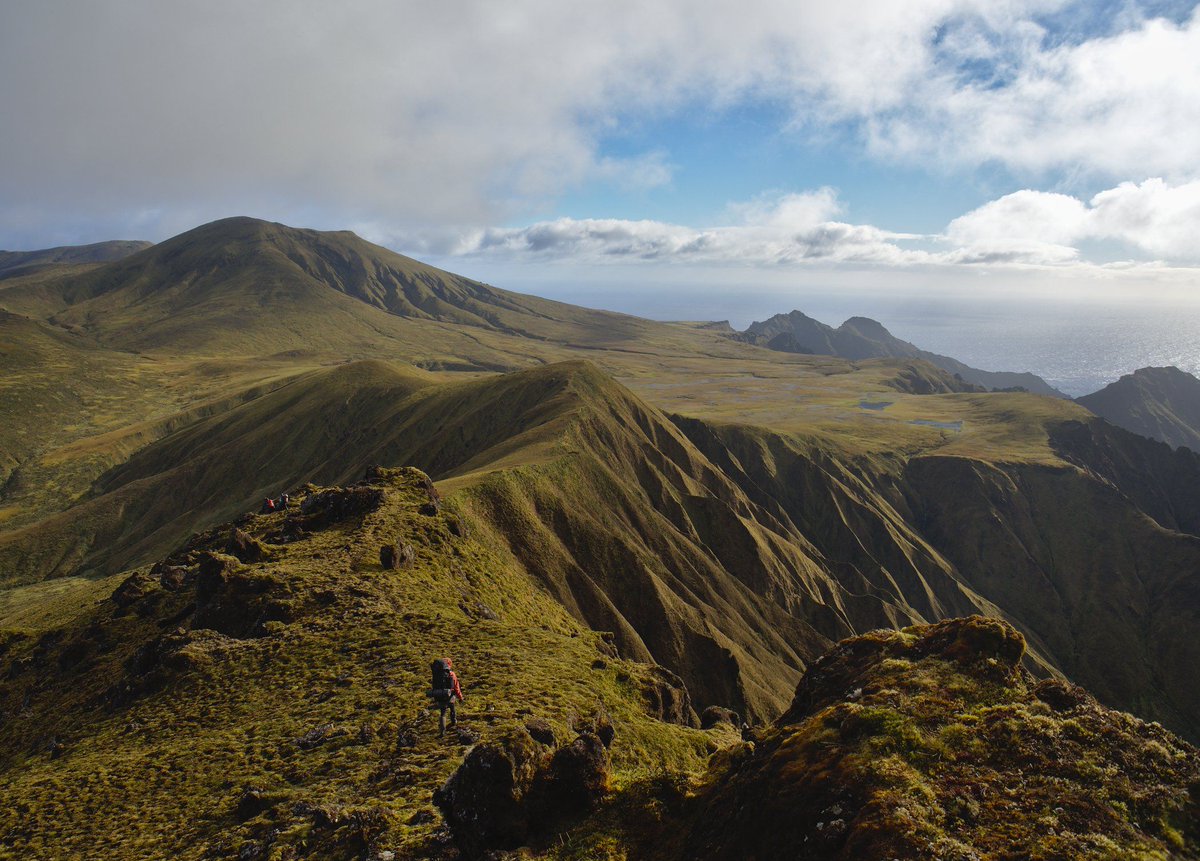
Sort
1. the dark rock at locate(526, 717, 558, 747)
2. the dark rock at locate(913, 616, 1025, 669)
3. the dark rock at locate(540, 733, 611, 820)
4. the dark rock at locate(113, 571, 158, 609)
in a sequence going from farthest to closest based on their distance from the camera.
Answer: the dark rock at locate(113, 571, 158, 609)
the dark rock at locate(913, 616, 1025, 669)
the dark rock at locate(526, 717, 558, 747)
the dark rock at locate(540, 733, 611, 820)

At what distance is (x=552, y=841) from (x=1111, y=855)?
14353 mm

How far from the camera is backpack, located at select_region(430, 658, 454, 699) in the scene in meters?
24.7

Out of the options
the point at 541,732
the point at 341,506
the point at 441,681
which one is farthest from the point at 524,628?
the point at 541,732

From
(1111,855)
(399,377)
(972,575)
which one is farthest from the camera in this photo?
(399,377)

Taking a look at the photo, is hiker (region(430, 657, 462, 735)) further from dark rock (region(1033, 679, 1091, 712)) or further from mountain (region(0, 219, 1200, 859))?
dark rock (region(1033, 679, 1091, 712))

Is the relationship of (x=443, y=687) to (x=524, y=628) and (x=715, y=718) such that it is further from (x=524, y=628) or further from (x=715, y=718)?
(x=715, y=718)

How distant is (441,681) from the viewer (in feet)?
81.7

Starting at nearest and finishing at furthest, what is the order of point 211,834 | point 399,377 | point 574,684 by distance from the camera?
point 211,834 → point 574,684 → point 399,377

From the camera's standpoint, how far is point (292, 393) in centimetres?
16850

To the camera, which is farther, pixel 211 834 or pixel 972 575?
pixel 972 575

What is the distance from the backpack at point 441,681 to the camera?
81.0 feet

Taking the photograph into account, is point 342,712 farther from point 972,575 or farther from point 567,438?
point 972,575

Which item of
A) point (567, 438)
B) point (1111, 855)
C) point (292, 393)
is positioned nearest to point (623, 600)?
point (567, 438)

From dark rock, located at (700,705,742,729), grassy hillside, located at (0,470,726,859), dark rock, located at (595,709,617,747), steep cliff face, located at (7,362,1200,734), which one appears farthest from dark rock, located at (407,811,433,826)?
steep cliff face, located at (7,362,1200,734)
